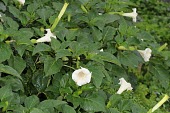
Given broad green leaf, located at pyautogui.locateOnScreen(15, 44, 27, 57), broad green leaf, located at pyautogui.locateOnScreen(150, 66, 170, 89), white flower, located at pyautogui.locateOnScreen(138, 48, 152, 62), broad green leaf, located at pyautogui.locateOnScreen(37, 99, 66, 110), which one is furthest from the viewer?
broad green leaf, located at pyautogui.locateOnScreen(150, 66, 170, 89)

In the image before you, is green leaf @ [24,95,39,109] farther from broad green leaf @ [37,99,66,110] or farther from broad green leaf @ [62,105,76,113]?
broad green leaf @ [62,105,76,113]

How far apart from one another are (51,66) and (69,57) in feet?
0.60

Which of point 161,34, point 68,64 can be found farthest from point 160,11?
point 68,64

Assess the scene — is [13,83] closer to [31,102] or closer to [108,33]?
[31,102]

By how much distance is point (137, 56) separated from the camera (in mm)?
2809

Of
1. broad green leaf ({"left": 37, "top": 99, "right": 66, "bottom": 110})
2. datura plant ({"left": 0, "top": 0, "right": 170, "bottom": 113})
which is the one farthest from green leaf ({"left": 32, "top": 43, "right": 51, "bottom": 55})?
broad green leaf ({"left": 37, "top": 99, "right": 66, "bottom": 110})

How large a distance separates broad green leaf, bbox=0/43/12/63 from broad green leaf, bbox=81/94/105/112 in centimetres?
49

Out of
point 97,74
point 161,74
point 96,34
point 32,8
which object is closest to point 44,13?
point 32,8

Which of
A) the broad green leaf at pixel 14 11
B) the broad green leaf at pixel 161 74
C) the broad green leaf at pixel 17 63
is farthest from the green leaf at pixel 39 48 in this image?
the broad green leaf at pixel 161 74

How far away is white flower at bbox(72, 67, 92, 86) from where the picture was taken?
2.14 meters

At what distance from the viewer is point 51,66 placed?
2.21 metres

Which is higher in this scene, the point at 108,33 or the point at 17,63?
the point at 17,63

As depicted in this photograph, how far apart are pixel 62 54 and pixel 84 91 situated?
0.24 metres

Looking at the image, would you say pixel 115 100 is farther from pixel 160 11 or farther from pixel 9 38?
pixel 160 11
